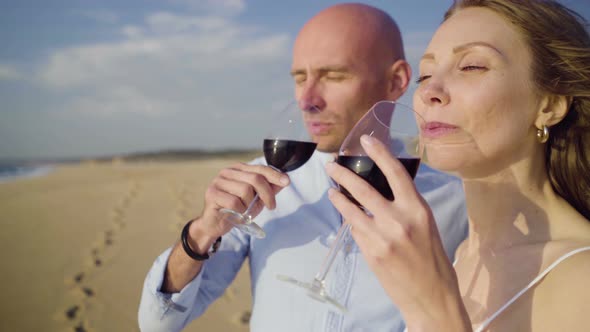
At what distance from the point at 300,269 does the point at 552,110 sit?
1336 mm

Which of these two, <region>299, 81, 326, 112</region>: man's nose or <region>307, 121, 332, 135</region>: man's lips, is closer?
<region>307, 121, 332, 135</region>: man's lips

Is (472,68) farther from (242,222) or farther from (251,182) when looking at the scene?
(242,222)

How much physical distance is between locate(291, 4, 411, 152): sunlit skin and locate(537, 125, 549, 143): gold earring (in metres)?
1.11

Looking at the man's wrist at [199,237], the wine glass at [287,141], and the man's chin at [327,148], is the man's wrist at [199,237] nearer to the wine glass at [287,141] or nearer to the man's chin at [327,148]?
the wine glass at [287,141]

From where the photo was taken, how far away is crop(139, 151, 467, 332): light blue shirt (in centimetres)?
196

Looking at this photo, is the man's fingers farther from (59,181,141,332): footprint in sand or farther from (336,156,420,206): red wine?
(59,181,141,332): footprint in sand

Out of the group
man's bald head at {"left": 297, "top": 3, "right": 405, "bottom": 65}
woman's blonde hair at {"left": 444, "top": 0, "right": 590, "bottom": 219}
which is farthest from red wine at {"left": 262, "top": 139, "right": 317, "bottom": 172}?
man's bald head at {"left": 297, "top": 3, "right": 405, "bottom": 65}

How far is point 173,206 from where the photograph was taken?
10.0 meters

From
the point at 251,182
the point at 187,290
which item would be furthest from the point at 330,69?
the point at 187,290

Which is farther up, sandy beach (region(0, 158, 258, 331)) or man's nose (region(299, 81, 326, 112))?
man's nose (region(299, 81, 326, 112))

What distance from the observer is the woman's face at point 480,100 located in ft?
4.49

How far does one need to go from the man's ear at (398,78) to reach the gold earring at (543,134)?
1398 mm

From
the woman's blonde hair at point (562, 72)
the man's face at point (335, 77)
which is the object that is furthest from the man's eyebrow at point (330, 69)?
the woman's blonde hair at point (562, 72)

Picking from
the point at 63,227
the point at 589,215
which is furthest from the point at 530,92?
the point at 63,227
